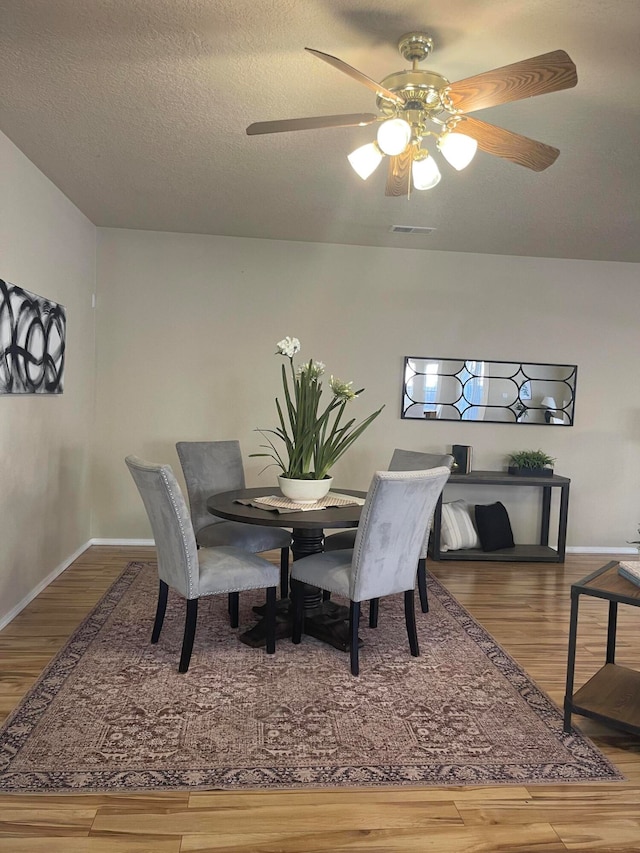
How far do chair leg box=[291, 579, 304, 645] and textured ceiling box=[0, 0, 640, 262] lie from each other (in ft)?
7.12

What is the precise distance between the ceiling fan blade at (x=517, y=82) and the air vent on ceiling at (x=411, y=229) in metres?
2.52

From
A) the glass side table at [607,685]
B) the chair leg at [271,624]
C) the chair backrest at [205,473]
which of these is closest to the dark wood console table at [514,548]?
the chair backrest at [205,473]

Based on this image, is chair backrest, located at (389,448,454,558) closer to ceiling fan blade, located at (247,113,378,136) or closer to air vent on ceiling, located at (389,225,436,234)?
air vent on ceiling, located at (389,225,436,234)

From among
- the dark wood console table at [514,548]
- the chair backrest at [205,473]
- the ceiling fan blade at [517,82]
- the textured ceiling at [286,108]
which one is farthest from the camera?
the dark wood console table at [514,548]

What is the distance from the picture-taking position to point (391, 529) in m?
2.97

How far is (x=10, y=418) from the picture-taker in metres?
3.52

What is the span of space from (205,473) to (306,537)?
985 mm

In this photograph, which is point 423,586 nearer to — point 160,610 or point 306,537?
point 306,537

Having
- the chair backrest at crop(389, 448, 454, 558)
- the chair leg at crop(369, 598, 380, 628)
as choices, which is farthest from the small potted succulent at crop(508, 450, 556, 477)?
the chair leg at crop(369, 598, 380, 628)

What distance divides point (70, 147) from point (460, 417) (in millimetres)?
3516

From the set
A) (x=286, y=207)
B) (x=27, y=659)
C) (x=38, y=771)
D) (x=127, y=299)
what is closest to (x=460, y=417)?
(x=286, y=207)

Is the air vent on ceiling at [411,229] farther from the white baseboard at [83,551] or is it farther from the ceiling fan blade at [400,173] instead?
the white baseboard at [83,551]

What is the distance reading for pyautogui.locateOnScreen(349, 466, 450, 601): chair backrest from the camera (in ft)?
9.39

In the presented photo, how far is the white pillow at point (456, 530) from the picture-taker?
207 inches
